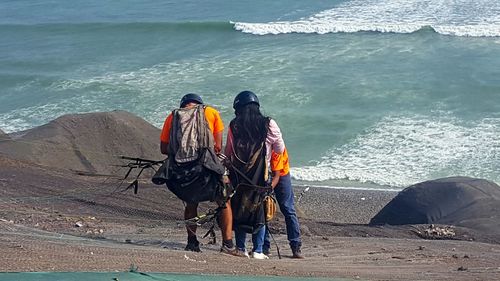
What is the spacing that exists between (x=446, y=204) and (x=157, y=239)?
15.9 feet

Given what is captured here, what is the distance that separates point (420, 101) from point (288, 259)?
1329 cm

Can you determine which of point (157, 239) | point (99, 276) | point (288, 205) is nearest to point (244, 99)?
point (288, 205)

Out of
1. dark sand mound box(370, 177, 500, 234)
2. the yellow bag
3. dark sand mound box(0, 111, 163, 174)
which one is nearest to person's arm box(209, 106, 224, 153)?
the yellow bag

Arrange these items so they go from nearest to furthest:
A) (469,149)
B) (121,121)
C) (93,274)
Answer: (93,274) < (121,121) < (469,149)

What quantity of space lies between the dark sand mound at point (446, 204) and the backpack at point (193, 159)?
16.6 ft

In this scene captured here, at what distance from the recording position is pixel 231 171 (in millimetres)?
8555

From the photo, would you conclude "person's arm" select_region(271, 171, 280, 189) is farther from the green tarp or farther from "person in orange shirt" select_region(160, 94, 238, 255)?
the green tarp

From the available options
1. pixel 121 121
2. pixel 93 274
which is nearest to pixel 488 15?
pixel 121 121

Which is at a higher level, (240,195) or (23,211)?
(240,195)

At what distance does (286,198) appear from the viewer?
356 inches

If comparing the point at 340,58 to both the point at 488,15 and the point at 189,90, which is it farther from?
the point at 488,15

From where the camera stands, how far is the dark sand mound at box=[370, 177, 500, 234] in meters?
12.8

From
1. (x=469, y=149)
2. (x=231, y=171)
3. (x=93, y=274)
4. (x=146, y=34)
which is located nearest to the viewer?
(x=93, y=274)

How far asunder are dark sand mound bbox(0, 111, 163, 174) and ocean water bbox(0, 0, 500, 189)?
3.27 meters
